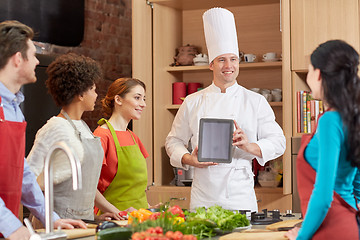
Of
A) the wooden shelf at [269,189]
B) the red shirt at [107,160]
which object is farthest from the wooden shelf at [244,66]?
the red shirt at [107,160]

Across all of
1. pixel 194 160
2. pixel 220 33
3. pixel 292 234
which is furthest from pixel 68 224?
pixel 220 33

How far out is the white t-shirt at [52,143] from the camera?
7.24 feet

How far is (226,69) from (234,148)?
43cm

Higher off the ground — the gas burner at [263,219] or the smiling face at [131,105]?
the smiling face at [131,105]

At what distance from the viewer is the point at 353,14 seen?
3803 millimetres

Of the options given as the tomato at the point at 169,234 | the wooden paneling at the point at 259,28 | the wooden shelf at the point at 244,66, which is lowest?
the tomato at the point at 169,234

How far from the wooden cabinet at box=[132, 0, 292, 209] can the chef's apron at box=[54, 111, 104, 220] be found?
1.75m

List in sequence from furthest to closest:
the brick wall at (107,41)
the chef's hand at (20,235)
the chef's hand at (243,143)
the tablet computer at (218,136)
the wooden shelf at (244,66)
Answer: the brick wall at (107,41) → the wooden shelf at (244,66) → the chef's hand at (243,143) → the tablet computer at (218,136) → the chef's hand at (20,235)

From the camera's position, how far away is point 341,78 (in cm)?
161

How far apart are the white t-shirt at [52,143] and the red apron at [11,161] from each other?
24cm

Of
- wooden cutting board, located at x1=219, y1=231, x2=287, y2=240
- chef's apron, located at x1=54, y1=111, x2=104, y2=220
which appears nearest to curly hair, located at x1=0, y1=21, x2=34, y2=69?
chef's apron, located at x1=54, y1=111, x2=104, y2=220

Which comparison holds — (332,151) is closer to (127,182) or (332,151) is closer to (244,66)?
(127,182)

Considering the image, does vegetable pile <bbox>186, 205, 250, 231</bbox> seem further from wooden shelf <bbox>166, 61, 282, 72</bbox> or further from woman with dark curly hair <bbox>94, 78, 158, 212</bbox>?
wooden shelf <bbox>166, 61, 282, 72</bbox>

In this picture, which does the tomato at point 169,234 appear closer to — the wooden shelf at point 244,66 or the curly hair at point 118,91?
the curly hair at point 118,91
